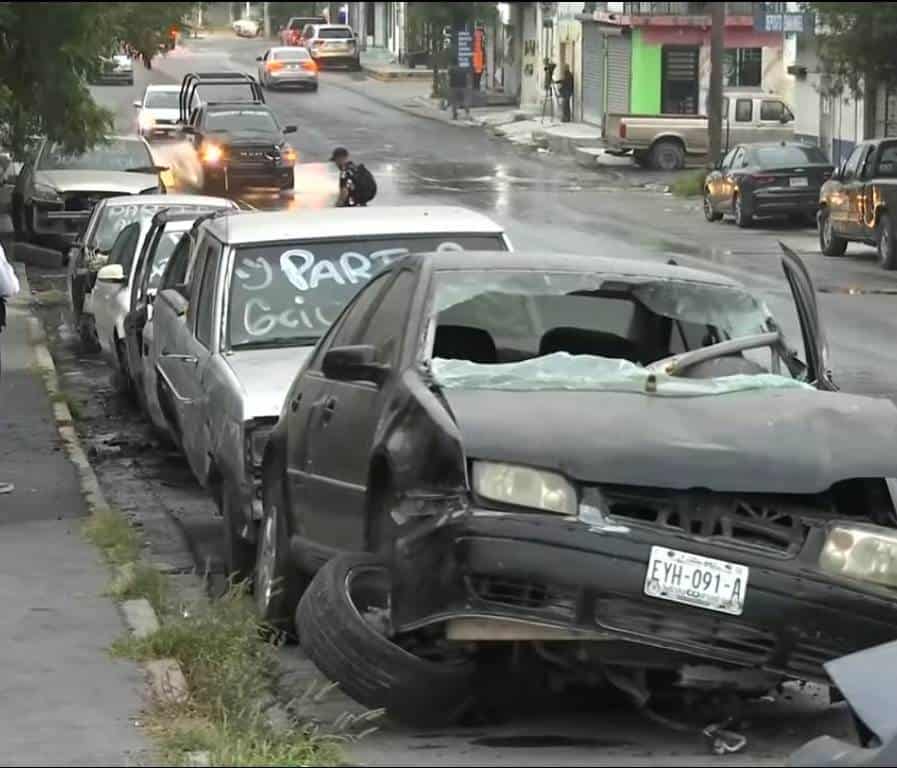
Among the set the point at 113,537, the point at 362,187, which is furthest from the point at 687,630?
the point at 362,187

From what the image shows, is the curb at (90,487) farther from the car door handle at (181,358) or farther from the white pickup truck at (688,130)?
the white pickup truck at (688,130)

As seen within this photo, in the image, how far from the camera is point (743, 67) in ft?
175

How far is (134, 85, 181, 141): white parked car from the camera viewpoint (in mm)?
45844

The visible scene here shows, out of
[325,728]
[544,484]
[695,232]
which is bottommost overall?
[695,232]

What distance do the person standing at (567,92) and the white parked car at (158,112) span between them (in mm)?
9381

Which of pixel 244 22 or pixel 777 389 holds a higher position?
pixel 244 22

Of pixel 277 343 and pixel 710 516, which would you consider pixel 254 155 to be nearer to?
pixel 277 343

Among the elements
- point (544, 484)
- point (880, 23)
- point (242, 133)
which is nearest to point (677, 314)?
point (544, 484)

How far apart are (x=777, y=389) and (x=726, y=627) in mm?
1094

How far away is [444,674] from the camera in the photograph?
6633mm

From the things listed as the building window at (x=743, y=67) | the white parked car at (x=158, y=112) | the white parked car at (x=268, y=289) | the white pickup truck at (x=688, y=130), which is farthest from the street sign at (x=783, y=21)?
the white parked car at (x=268, y=289)

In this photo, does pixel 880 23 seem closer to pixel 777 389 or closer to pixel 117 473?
pixel 117 473

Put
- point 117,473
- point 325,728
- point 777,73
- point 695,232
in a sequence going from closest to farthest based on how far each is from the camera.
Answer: point 325,728 < point 117,473 < point 695,232 < point 777,73

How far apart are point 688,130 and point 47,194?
21.9m
